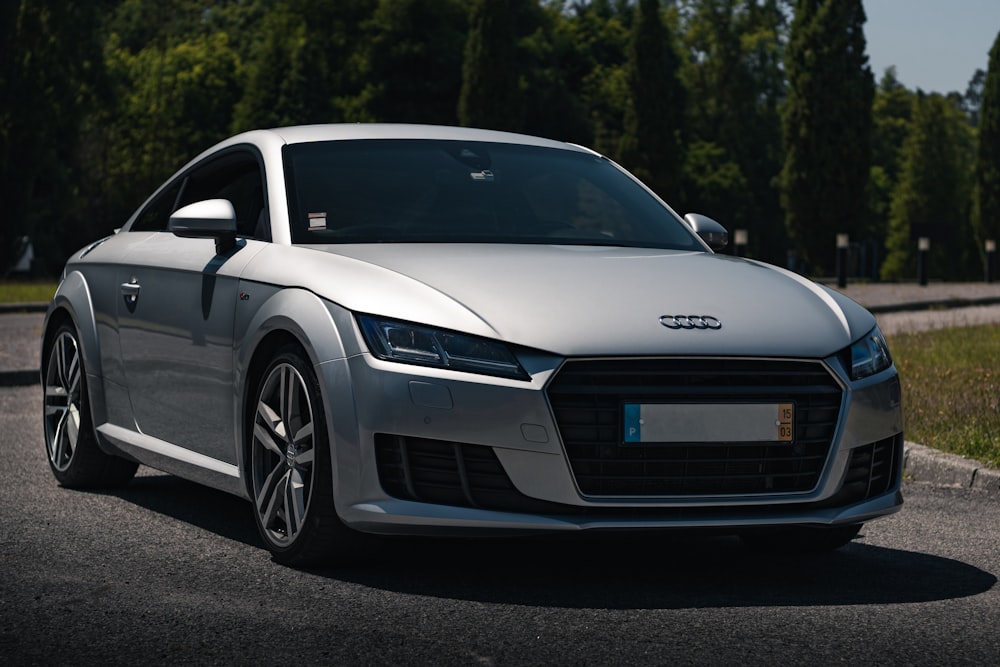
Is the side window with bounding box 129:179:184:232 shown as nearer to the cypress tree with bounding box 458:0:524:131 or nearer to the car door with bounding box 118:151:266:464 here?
the car door with bounding box 118:151:266:464

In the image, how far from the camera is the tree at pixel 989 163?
52.1 metres

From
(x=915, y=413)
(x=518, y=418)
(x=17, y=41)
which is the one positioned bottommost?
(x=915, y=413)

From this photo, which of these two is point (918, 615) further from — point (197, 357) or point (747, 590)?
point (197, 357)

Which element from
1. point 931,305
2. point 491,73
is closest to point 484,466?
point 931,305

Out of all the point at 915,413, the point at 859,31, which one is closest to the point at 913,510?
the point at 915,413

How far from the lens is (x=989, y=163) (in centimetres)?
5294

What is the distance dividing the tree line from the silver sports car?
3002 cm

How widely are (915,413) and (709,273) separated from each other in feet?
14.4

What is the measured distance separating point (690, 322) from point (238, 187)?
237 centimetres

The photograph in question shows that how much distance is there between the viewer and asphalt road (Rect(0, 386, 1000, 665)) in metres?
4.30

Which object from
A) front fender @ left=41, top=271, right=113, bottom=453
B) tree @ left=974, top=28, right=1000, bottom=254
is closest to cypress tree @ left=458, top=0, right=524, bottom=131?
tree @ left=974, top=28, right=1000, bottom=254

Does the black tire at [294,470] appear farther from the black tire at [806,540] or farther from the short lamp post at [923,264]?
the short lamp post at [923,264]

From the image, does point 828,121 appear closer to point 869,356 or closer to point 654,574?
point 869,356

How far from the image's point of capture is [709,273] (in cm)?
566
